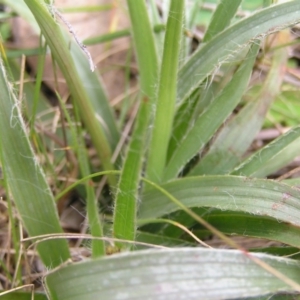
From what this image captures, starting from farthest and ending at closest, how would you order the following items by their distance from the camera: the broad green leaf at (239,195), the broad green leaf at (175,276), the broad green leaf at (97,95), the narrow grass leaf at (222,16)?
1. the broad green leaf at (97,95)
2. the narrow grass leaf at (222,16)
3. the broad green leaf at (239,195)
4. the broad green leaf at (175,276)

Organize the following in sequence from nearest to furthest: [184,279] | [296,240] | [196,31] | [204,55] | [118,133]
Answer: [184,279] → [296,240] → [204,55] → [118,133] → [196,31]

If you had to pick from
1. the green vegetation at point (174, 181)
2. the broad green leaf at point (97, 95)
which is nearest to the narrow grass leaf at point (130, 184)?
the green vegetation at point (174, 181)

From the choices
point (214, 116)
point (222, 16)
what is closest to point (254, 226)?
point (214, 116)

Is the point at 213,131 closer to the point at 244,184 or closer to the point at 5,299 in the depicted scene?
the point at 244,184

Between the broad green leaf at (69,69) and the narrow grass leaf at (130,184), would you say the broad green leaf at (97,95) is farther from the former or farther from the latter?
the narrow grass leaf at (130,184)

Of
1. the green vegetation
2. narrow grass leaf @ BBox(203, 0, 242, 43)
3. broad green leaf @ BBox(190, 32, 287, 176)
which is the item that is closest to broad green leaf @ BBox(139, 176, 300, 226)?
the green vegetation

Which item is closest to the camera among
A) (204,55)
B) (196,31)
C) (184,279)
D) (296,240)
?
(184,279)

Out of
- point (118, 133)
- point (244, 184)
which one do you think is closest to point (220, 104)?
point (244, 184)
